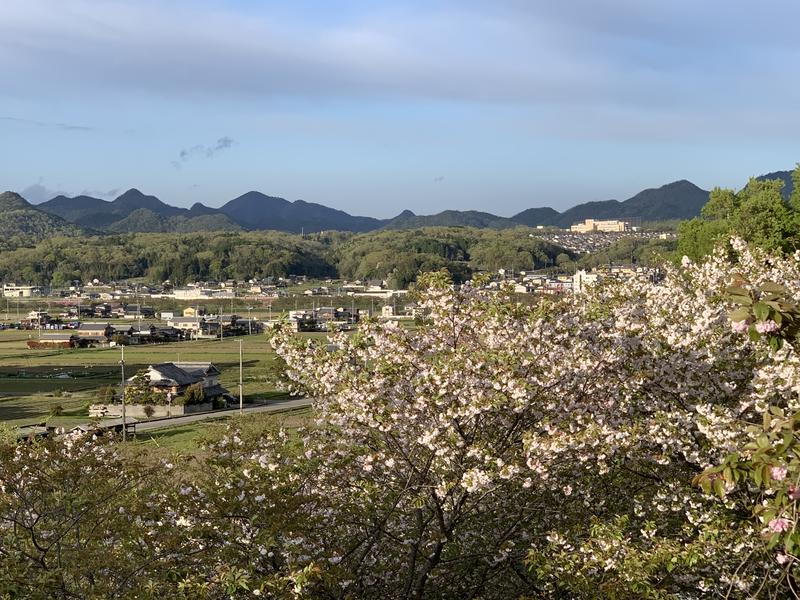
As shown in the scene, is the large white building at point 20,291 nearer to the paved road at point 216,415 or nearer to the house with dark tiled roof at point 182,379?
the house with dark tiled roof at point 182,379

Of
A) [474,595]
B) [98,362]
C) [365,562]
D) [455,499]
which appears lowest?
[98,362]

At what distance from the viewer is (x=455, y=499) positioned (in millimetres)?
10164

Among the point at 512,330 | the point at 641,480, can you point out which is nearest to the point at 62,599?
the point at 512,330

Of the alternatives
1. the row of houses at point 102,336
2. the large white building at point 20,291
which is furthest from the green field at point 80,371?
the large white building at point 20,291

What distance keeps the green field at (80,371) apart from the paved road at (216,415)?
2.29 meters

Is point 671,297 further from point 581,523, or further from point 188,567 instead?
point 188,567

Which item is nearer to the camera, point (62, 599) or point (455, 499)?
point (62, 599)

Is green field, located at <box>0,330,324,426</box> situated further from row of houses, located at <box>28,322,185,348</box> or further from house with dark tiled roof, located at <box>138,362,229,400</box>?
row of houses, located at <box>28,322,185,348</box>

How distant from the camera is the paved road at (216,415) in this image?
45034 mm

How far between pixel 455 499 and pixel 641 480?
10.7ft

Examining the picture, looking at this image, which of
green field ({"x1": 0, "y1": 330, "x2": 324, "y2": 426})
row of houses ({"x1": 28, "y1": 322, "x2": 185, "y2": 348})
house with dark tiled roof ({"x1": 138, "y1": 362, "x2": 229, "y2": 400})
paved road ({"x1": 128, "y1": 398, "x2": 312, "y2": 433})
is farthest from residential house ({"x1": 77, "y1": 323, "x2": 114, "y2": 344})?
paved road ({"x1": 128, "y1": 398, "x2": 312, "y2": 433})

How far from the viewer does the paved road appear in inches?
1773

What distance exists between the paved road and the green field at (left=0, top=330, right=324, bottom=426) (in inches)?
90.3

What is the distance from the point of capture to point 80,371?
7038 centimetres
